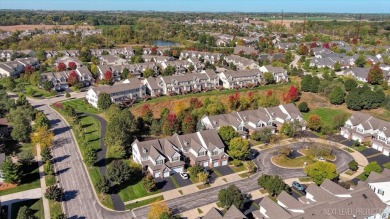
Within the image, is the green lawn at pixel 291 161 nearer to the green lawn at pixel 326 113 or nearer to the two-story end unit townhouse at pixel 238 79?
the green lawn at pixel 326 113

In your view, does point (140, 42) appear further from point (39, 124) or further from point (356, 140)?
point (356, 140)

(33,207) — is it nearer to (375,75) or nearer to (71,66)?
(71,66)

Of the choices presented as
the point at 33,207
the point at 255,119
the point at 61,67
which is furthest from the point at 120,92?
the point at 33,207

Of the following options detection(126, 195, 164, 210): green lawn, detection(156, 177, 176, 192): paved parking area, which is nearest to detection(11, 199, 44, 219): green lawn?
detection(126, 195, 164, 210): green lawn

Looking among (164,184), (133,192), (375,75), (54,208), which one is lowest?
(164,184)

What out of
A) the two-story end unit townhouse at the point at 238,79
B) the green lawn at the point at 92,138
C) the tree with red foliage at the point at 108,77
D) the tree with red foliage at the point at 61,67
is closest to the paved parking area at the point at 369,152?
the two-story end unit townhouse at the point at 238,79

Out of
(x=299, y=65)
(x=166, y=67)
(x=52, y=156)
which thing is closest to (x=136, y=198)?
(x=52, y=156)

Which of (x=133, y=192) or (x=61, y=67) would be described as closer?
(x=133, y=192)
